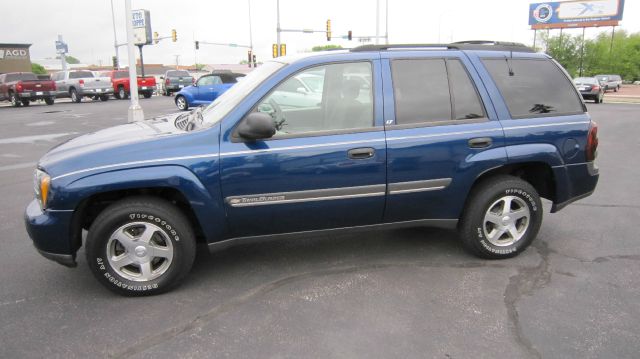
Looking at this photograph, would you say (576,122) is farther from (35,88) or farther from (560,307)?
(35,88)

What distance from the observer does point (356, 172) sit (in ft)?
12.1

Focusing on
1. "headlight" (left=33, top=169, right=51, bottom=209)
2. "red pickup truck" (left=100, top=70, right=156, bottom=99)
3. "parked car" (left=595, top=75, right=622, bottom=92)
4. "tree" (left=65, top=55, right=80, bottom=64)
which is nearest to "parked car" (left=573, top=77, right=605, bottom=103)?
"parked car" (left=595, top=75, right=622, bottom=92)

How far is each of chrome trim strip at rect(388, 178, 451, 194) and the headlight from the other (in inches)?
96.1

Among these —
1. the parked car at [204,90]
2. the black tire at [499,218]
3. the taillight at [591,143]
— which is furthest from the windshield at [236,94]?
the parked car at [204,90]

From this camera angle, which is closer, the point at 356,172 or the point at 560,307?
the point at 560,307

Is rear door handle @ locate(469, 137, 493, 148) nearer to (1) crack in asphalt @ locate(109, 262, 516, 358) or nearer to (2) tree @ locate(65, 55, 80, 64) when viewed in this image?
(1) crack in asphalt @ locate(109, 262, 516, 358)

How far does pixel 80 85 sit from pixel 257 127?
29.5m

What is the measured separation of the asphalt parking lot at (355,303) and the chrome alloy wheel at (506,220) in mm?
209

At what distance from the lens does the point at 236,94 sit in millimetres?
3959

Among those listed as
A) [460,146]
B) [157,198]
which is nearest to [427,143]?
[460,146]

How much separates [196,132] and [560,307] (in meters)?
2.83

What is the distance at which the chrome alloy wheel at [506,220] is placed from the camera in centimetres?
419

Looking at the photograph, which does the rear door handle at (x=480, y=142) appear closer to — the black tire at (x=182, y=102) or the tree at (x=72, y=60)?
the black tire at (x=182, y=102)

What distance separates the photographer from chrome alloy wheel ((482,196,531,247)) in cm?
419
